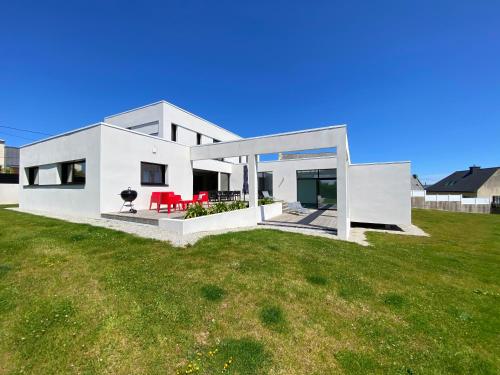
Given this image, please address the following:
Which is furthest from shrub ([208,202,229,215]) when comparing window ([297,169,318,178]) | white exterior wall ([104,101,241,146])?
window ([297,169,318,178])

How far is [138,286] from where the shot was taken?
13.3 ft

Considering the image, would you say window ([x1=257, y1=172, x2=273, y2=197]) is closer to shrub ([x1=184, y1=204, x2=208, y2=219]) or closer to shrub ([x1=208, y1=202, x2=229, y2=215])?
shrub ([x1=208, y1=202, x2=229, y2=215])

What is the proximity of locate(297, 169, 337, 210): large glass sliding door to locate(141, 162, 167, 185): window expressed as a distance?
1261cm

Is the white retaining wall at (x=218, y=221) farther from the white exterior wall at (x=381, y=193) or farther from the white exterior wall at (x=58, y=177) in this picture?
the white exterior wall at (x=381, y=193)

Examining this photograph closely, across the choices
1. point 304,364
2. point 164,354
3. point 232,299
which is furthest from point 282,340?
point 164,354

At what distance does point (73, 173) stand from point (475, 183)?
50160 mm

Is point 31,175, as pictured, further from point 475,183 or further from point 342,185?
point 475,183

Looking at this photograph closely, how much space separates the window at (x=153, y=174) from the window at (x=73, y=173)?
104 inches

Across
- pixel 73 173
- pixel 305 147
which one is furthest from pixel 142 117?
pixel 305 147

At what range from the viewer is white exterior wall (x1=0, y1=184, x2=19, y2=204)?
2147 cm

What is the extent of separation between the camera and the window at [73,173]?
11320mm


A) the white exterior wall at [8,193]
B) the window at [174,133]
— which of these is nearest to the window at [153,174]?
the window at [174,133]

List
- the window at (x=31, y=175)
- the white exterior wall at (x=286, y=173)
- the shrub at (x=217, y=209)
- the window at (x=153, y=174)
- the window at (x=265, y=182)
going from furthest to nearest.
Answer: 1. the window at (x=265, y=182)
2. the white exterior wall at (x=286, y=173)
3. the window at (x=31, y=175)
4. the window at (x=153, y=174)
5. the shrub at (x=217, y=209)

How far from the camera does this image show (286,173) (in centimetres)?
2170
